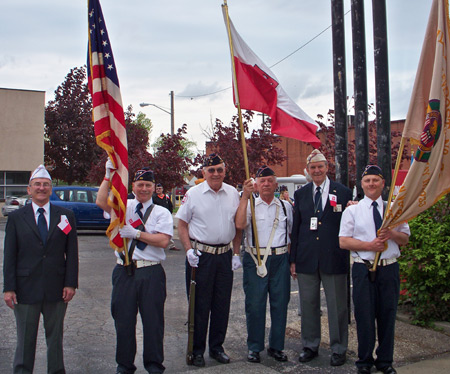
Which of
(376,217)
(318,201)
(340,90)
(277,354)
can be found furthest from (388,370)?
(340,90)

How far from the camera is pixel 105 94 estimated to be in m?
4.95

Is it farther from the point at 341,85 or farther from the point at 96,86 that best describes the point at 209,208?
the point at 341,85

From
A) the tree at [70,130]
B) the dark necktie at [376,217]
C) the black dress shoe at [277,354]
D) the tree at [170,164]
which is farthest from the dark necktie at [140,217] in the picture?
the tree at [70,130]

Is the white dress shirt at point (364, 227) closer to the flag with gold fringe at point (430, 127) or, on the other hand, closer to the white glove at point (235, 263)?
the flag with gold fringe at point (430, 127)

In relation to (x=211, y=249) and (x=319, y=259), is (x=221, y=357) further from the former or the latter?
(x=319, y=259)

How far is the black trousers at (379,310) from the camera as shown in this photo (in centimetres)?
488

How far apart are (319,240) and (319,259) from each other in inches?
7.6

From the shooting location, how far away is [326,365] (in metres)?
5.18

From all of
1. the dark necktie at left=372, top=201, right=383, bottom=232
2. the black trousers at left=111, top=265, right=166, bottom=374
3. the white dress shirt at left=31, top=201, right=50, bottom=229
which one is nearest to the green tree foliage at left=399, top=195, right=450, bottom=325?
Answer: the dark necktie at left=372, top=201, right=383, bottom=232

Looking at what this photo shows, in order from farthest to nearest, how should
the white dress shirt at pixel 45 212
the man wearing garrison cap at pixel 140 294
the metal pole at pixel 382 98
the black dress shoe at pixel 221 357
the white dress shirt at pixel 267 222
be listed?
1. the metal pole at pixel 382 98
2. the white dress shirt at pixel 267 222
3. the black dress shoe at pixel 221 357
4. the man wearing garrison cap at pixel 140 294
5. the white dress shirt at pixel 45 212

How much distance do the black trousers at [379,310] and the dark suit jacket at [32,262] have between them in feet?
8.75

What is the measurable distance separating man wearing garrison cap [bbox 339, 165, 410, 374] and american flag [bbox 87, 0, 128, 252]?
89.3 inches

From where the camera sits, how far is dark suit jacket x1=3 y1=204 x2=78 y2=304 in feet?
14.5

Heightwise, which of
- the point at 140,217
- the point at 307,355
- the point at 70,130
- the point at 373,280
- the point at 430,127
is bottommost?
the point at 307,355
